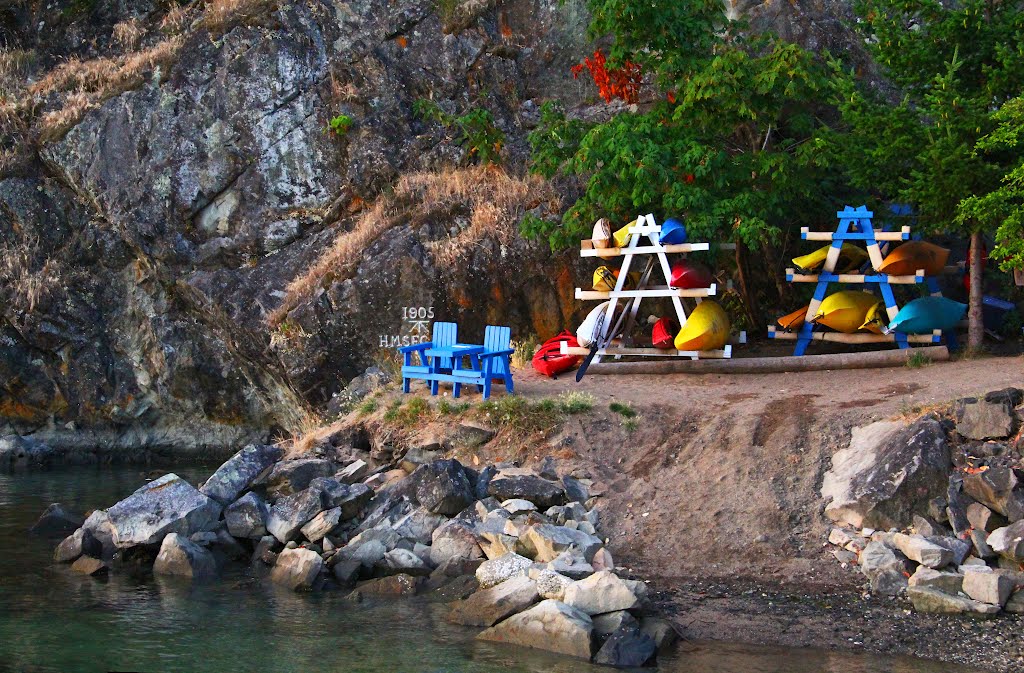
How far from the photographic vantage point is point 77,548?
1162cm

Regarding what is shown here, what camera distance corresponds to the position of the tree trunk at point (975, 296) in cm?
1452

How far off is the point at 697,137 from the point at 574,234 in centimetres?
218

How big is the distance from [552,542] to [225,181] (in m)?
12.4

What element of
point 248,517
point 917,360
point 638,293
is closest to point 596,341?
point 638,293

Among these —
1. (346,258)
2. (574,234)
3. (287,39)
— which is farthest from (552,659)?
(287,39)

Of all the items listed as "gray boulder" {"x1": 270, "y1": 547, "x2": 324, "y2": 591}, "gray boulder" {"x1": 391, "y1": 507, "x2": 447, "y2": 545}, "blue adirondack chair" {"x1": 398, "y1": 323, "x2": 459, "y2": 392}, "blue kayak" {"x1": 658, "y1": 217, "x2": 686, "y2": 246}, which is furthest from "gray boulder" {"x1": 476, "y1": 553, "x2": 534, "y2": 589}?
"blue kayak" {"x1": 658, "y1": 217, "x2": 686, "y2": 246}

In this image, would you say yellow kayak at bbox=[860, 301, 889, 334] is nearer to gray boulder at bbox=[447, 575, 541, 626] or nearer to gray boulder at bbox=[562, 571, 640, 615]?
gray boulder at bbox=[562, 571, 640, 615]

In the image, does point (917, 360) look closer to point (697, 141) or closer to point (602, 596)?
point (697, 141)

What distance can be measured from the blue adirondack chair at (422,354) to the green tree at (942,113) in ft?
18.4

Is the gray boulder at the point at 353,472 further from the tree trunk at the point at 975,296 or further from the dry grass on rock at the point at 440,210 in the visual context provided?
the tree trunk at the point at 975,296

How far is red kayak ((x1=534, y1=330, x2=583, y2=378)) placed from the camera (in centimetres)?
1519

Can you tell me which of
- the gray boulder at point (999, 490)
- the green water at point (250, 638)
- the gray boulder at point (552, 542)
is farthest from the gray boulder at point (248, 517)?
the gray boulder at point (999, 490)

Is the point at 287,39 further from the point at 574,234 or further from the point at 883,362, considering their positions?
the point at 883,362

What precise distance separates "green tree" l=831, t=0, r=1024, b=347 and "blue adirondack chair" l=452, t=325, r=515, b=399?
5072mm
